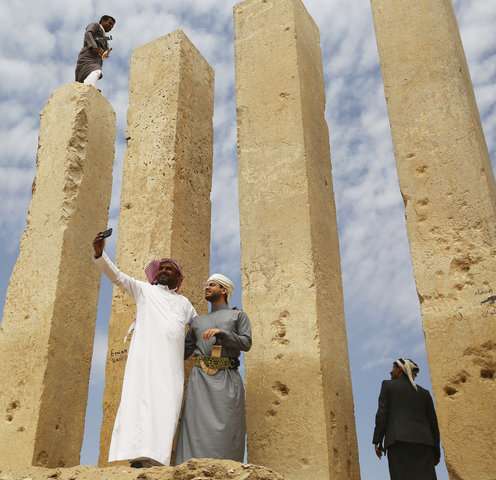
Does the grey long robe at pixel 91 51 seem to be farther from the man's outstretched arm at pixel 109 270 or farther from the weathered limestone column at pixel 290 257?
the man's outstretched arm at pixel 109 270

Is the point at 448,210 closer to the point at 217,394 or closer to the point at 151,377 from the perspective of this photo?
the point at 217,394

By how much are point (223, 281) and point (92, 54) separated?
3.73m

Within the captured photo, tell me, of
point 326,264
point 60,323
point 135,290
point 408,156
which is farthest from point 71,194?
point 408,156

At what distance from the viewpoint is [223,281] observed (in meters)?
4.68

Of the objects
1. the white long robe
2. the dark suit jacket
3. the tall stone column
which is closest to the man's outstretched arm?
the white long robe

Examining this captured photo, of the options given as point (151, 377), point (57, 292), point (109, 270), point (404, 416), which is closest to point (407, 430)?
point (404, 416)

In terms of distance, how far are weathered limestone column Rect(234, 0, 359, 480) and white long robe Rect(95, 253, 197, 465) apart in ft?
2.38

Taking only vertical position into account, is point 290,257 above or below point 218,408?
above

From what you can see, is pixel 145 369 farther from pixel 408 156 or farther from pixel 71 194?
pixel 408 156

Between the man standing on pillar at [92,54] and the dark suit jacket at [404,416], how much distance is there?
434 centimetres

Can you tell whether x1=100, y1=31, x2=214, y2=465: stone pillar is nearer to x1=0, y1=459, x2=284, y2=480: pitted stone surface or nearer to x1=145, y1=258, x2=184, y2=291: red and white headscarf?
x1=145, y1=258, x2=184, y2=291: red and white headscarf

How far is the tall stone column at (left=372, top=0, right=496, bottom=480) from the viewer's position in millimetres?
4090

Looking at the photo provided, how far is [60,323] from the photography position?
17.0 feet

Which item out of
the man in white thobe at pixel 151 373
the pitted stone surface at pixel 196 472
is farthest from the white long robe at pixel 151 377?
the pitted stone surface at pixel 196 472
